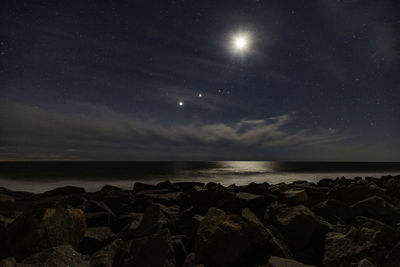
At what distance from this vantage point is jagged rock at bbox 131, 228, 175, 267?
7.38ft

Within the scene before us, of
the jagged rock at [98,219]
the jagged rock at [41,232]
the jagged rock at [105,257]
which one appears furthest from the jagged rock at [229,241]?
the jagged rock at [98,219]

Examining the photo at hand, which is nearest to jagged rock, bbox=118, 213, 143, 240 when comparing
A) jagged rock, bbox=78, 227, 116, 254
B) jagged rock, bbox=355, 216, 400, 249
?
jagged rock, bbox=78, 227, 116, 254

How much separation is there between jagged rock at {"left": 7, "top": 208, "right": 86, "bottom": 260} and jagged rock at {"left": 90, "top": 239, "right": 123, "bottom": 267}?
449mm

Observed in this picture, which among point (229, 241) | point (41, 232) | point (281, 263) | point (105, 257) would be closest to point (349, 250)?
point (281, 263)

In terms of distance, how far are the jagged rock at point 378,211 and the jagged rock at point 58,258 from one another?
426 centimetres

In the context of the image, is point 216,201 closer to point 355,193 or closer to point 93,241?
point 93,241

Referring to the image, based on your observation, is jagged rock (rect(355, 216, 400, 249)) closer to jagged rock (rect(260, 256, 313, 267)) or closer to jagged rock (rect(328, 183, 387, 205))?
jagged rock (rect(260, 256, 313, 267))

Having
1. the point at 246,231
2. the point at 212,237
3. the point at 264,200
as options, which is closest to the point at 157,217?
the point at 212,237

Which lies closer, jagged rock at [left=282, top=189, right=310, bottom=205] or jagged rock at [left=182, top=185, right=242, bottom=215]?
jagged rock at [left=182, top=185, right=242, bottom=215]

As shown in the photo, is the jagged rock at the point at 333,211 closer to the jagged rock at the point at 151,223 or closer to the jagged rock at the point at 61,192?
the jagged rock at the point at 151,223

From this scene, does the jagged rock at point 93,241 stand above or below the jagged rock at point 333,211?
below

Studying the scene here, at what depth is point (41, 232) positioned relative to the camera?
2.37 metres

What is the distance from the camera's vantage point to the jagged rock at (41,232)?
234 centimetres

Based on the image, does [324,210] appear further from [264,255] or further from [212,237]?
[212,237]
